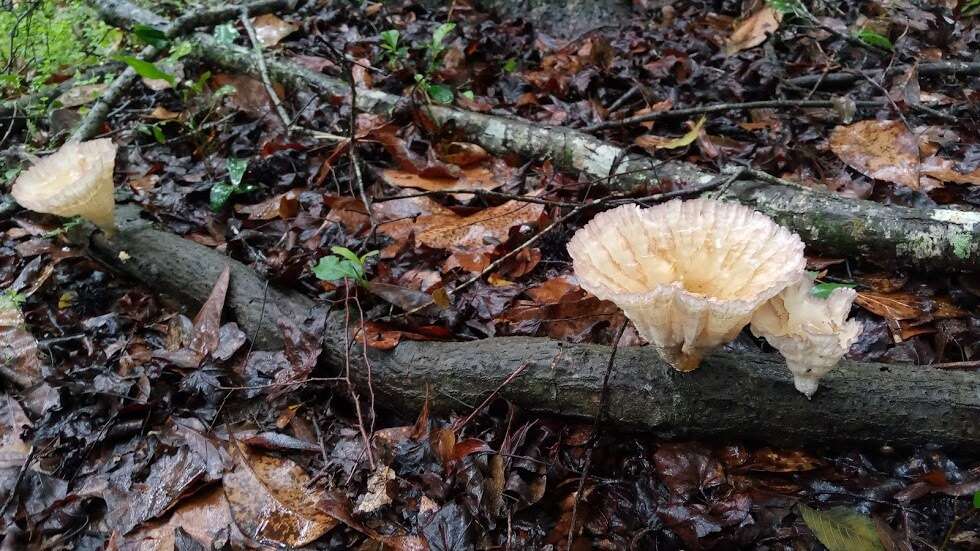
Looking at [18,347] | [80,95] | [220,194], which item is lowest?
[18,347]

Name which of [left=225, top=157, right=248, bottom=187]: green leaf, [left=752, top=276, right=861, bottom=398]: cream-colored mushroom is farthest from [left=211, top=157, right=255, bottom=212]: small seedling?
[left=752, top=276, right=861, bottom=398]: cream-colored mushroom

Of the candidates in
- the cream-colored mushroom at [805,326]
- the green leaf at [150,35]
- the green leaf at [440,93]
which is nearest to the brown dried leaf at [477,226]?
the green leaf at [440,93]

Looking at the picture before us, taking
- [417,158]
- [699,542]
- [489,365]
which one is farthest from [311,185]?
[699,542]

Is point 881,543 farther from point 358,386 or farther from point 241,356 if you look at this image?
point 241,356

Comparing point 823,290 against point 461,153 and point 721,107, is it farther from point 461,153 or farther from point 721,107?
point 461,153

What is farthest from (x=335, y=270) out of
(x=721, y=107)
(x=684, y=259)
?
(x=721, y=107)

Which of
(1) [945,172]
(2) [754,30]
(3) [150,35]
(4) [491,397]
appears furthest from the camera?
(2) [754,30]
